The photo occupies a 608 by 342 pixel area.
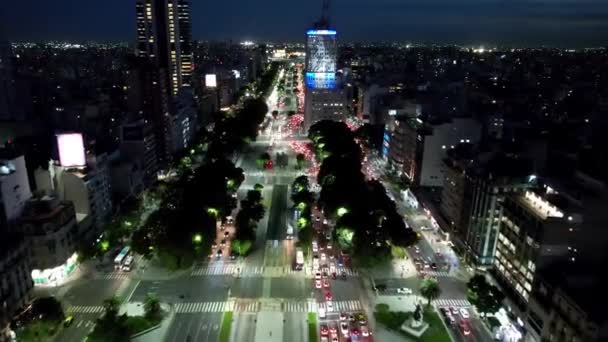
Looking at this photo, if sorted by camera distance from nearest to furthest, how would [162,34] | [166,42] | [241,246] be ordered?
[241,246], [162,34], [166,42]

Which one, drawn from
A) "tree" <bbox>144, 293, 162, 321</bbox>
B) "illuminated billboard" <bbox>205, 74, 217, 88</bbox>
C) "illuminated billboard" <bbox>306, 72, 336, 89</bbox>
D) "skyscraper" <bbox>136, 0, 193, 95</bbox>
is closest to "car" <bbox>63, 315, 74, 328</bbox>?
"tree" <bbox>144, 293, 162, 321</bbox>

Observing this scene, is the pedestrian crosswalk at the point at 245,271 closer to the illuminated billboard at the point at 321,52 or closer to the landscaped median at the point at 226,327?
the landscaped median at the point at 226,327

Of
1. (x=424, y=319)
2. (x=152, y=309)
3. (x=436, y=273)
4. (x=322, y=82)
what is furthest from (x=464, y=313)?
(x=322, y=82)

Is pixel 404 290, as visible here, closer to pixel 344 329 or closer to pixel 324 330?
pixel 344 329

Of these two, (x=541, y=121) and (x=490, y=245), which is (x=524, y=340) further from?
(x=541, y=121)

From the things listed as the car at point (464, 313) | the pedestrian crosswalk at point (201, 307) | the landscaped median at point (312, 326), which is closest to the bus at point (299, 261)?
the landscaped median at point (312, 326)
